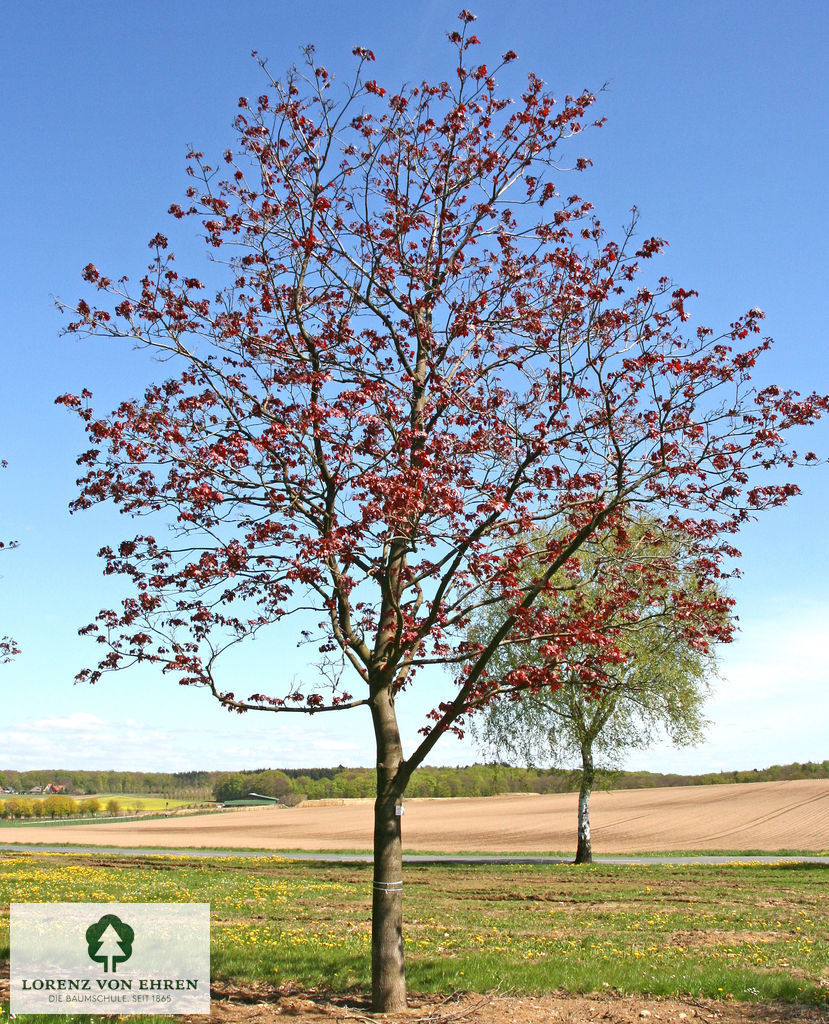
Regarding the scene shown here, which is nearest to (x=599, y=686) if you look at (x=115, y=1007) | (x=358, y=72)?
(x=115, y=1007)

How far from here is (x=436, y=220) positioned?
1052 centimetres

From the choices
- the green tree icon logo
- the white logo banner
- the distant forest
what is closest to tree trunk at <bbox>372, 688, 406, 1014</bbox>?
the white logo banner

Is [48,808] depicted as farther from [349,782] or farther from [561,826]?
[561,826]

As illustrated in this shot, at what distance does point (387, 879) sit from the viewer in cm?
875

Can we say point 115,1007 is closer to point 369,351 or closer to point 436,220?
point 369,351

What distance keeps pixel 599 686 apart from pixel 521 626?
1106 millimetres

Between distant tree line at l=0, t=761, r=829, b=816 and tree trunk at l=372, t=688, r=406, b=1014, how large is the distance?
236ft

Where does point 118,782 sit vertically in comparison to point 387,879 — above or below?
below

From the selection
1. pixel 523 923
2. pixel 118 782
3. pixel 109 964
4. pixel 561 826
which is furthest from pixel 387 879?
pixel 118 782

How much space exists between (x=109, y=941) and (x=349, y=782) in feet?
357

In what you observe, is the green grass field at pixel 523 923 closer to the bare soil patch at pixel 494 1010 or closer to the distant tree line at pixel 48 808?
the bare soil patch at pixel 494 1010

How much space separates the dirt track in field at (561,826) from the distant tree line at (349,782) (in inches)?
424

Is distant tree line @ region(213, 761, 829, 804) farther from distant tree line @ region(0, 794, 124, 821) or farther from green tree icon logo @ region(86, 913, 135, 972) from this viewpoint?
green tree icon logo @ region(86, 913, 135, 972)

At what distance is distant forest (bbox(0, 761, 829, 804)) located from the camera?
100 m
